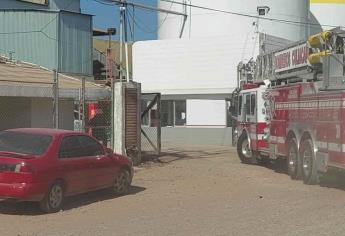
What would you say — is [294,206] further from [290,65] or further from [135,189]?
[290,65]

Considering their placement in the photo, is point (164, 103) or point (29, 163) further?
point (164, 103)

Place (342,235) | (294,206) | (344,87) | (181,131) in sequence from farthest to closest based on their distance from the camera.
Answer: (181,131) < (344,87) < (294,206) < (342,235)

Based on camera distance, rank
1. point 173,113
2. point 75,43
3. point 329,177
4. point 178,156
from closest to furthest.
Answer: point 329,177, point 178,156, point 75,43, point 173,113

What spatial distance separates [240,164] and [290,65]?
→ 4862 millimetres

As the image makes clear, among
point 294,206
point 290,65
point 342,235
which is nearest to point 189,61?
point 290,65

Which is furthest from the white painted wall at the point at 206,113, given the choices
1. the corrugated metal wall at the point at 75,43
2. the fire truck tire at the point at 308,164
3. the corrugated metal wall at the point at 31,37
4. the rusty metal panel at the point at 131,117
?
the fire truck tire at the point at 308,164

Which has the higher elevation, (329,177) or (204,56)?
(204,56)

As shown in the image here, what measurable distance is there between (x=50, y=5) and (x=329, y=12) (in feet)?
74.6

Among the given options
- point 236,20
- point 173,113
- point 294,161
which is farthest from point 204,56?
point 294,161

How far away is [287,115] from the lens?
57.7 ft

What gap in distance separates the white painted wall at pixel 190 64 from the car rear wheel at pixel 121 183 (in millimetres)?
20774

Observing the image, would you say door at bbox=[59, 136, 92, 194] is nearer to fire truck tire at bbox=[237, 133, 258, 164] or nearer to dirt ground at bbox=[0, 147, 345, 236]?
dirt ground at bbox=[0, 147, 345, 236]

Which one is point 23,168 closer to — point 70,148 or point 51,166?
point 51,166

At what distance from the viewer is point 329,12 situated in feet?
157
